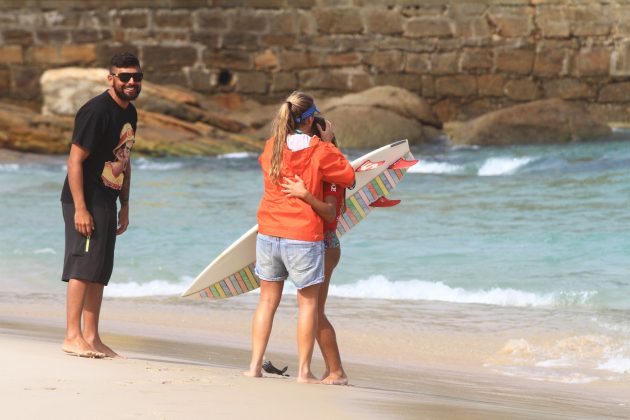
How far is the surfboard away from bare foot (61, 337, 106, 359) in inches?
19.9

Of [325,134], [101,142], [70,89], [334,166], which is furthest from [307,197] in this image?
[70,89]

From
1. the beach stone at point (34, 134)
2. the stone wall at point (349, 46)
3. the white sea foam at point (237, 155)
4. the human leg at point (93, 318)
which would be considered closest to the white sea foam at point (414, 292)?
the human leg at point (93, 318)

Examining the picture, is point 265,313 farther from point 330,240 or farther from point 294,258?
point 330,240

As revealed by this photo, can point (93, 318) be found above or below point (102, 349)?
above

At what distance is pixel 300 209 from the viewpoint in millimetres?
5332

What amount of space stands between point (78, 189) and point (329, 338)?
3.84 feet

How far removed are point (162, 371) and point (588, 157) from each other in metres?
13.1

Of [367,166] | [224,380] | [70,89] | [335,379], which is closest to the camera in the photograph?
[224,380]

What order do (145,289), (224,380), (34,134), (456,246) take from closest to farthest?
(224,380) < (145,289) < (456,246) < (34,134)

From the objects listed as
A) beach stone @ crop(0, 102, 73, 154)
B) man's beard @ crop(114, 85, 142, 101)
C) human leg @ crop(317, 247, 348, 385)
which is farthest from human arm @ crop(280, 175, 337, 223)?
beach stone @ crop(0, 102, 73, 154)

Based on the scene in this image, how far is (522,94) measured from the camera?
21.3 m

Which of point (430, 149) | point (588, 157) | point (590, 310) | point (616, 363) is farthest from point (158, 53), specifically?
point (616, 363)

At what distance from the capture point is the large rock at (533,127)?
766 inches

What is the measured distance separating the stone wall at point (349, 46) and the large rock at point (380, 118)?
3.16 ft
